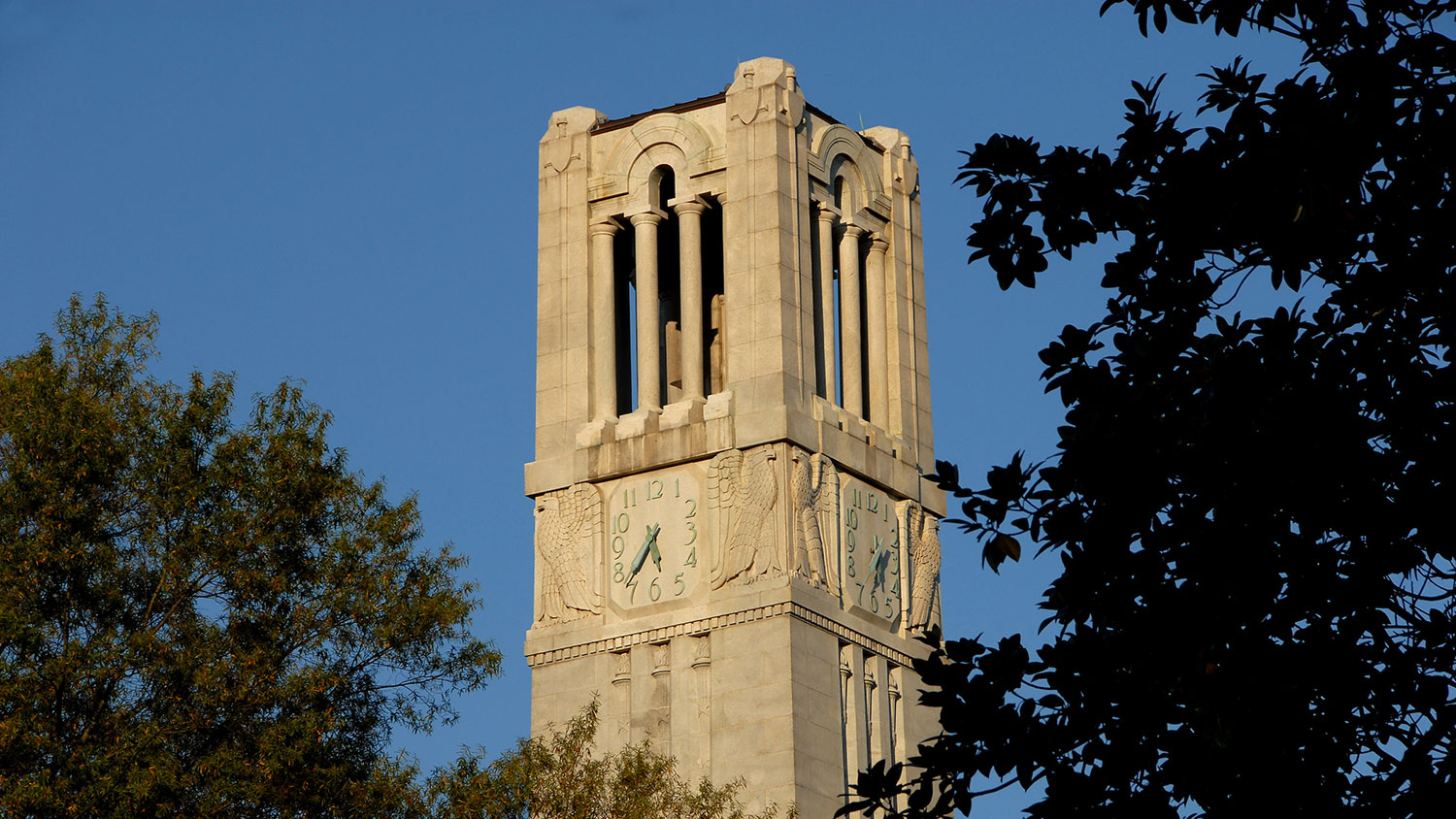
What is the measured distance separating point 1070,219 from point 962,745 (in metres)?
4.62

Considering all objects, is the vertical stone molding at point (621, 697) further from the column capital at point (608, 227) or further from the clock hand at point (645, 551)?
the column capital at point (608, 227)

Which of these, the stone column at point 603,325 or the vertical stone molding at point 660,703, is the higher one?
the stone column at point 603,325

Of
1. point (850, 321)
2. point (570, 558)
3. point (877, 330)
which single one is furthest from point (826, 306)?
point (570, 558)

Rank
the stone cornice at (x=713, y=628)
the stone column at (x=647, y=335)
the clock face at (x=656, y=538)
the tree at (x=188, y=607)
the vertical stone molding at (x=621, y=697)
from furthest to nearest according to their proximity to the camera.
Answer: the stone column at (x=647, y=335), the clock face at (x=656, y=538), the vertical stone molding at (x=621, y=697), the stone cornice at (x=713, y=628), the tree at (x=188, y=607)

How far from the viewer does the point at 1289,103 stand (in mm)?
21266

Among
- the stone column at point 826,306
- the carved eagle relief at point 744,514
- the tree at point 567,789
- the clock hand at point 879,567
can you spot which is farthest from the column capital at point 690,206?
the tree at point 567,789

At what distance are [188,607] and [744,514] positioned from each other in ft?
60.8

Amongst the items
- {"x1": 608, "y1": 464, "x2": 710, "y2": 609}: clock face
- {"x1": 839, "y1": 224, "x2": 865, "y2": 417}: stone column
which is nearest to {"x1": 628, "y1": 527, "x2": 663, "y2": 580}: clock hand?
{"x1": 608, "y1": 464, "x2": 710, "y2": 609}: clock face

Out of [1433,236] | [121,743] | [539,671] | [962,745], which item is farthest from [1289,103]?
[539,671]

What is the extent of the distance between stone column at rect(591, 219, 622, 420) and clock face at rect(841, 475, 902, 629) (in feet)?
18.1

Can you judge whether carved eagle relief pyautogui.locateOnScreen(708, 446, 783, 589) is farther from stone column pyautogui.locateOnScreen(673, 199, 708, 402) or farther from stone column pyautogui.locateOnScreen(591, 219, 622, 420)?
stone column pyautogui.locateOnScreen(591, 219, 622, 420)

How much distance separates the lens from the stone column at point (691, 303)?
2132 inches

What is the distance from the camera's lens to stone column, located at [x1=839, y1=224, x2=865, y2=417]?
56094mm

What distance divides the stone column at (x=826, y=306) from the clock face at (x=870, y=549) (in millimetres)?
2232
